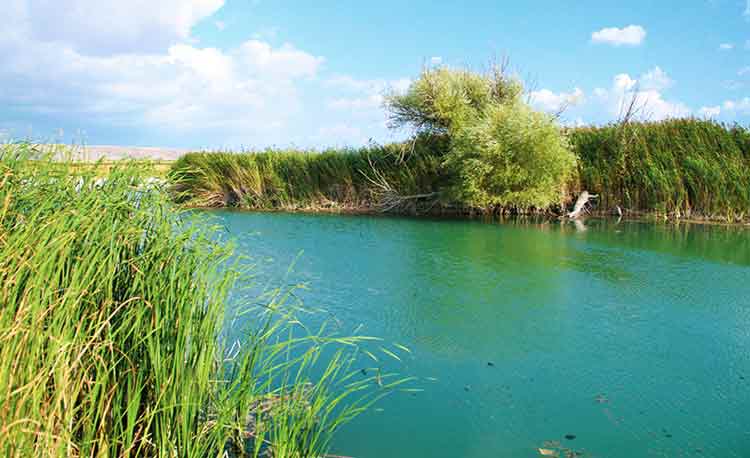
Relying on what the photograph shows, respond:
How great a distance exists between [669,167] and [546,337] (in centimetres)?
987

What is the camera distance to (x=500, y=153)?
40.4 ft

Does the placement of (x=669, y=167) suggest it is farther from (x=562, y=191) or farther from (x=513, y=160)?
(x=513, y=160)

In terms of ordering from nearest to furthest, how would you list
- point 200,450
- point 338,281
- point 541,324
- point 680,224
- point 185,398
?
point 185,398, point 200,450, point 541,324, point 338,281, point 680,224

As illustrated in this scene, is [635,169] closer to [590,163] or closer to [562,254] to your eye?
[590,163]

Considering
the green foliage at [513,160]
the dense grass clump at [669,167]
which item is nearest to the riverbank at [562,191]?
the dense grass clump at [669,167]

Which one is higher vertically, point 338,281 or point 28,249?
point 28,249

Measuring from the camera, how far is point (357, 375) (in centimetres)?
355

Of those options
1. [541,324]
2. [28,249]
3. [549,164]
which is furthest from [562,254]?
[28,249]

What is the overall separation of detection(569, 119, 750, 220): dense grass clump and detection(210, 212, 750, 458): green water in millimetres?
3138

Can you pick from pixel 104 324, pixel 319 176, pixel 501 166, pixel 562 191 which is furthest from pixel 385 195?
pixel 104 324

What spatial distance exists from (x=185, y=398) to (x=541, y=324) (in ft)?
11.5

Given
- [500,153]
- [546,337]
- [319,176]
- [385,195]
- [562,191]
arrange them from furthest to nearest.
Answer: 1. [319,176]
2. [385,195]
3. [562,191]
4. [500,153]
5. [546,337]

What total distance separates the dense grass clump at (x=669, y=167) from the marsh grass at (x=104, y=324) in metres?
12.2

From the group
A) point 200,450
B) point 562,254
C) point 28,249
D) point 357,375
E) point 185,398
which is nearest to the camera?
point 28,249
